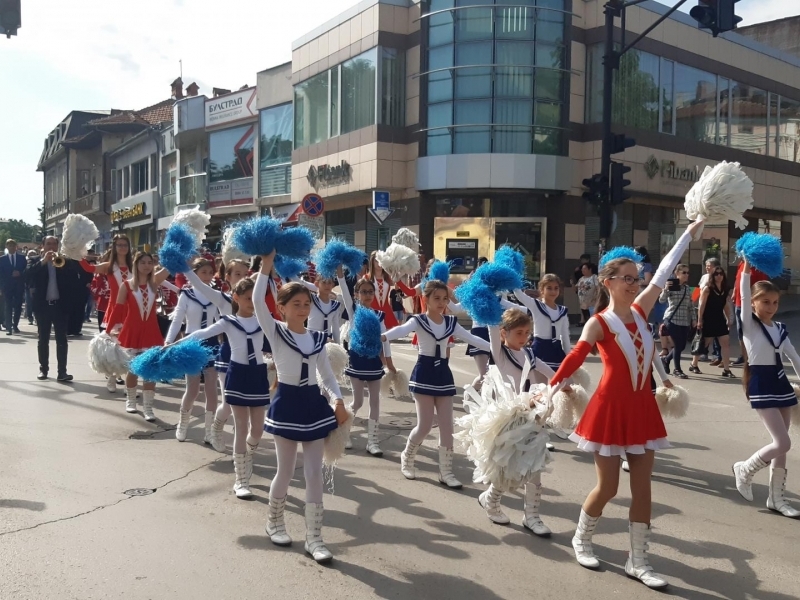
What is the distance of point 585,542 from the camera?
439 centimetres

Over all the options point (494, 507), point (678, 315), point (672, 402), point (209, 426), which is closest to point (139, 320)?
point (209, 426)

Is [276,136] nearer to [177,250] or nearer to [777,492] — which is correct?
[177,250]

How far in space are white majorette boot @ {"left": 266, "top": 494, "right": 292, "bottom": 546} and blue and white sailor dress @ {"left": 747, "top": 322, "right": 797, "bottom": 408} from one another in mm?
3377

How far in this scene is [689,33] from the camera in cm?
2327

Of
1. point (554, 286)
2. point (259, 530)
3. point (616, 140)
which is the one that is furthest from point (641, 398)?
point (616, 140)

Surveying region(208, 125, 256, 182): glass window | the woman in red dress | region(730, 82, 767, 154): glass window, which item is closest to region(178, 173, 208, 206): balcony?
region(208, 125, 256, 182): glass window

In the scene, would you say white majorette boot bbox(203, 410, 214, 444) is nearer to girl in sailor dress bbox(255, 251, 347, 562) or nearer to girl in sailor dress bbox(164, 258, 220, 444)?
girl in sailor dress bbox(164, 258, 220, 444)

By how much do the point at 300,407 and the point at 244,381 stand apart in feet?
4.52

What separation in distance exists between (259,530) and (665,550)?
253cm

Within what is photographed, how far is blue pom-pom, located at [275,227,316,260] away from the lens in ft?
15.5

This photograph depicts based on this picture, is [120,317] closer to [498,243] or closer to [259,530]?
[259,530]

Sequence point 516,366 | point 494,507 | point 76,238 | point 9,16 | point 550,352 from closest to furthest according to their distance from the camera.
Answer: point 494,507 → point 516,366 → point 550,352 → point 76,238 → point 9,16

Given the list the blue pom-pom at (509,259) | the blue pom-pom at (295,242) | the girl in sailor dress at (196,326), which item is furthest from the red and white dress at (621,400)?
the girl in sailor dress at (196,326)

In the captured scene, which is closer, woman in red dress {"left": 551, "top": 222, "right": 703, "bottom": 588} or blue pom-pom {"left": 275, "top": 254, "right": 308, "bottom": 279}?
woman in red dress {"left": 551, "top": 222, "right": 703, "bottom": 588}
